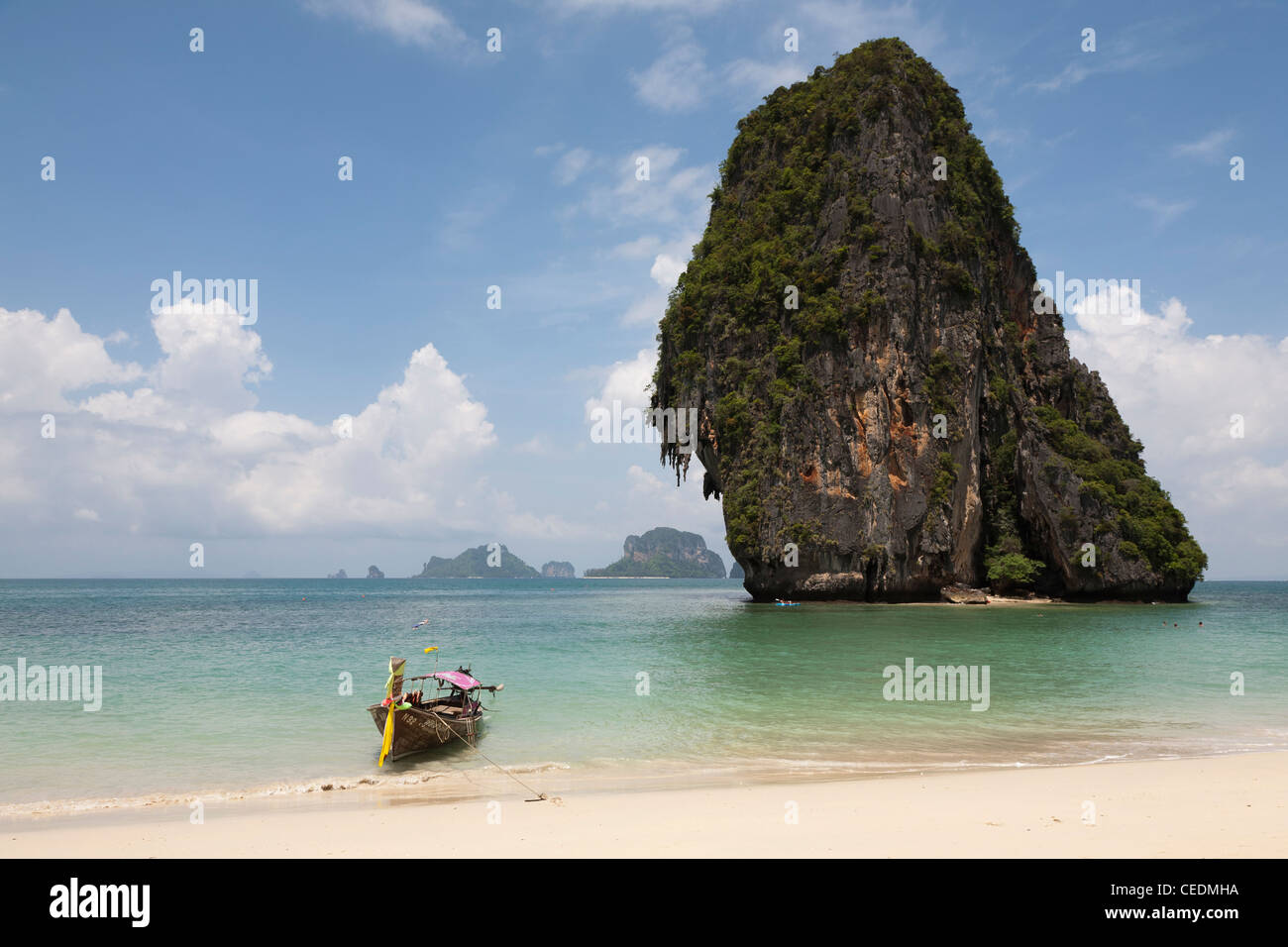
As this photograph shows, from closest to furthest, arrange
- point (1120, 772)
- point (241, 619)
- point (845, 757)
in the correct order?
point (1120, 772) → point (845, 757) → point (241, 619)

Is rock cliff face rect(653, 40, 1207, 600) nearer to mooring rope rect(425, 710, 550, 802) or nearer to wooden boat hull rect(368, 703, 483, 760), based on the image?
wooden boat hull rect(368, 703, 483, 760)

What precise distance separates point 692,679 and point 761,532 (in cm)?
2821

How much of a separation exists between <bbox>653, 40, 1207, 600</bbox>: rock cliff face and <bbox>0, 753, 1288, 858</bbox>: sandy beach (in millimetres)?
35749

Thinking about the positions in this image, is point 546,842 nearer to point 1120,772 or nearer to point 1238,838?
point 1238,838

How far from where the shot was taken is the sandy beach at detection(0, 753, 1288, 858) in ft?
20.8

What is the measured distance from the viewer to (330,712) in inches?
572

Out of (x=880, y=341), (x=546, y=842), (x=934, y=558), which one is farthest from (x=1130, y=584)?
(x=546, y=842)

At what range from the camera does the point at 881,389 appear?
46188 millimetres

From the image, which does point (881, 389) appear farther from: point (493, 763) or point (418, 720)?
point (418, 720)

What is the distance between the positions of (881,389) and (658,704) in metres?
35.8

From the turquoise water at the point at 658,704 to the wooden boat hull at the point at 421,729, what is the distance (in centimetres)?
29
